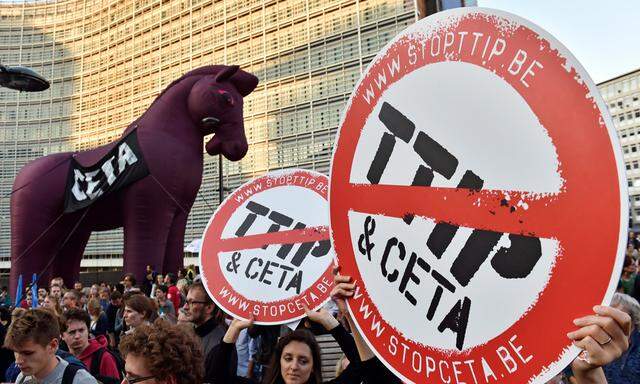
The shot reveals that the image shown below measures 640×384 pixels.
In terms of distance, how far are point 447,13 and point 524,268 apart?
0.54 m

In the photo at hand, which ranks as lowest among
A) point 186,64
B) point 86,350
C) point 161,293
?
point 86,350

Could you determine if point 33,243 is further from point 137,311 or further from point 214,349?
point 214,349

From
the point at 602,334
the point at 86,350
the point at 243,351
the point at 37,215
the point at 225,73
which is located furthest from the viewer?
the point at 37,215

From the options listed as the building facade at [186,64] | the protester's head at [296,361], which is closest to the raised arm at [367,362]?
the protester's head at [296,361]

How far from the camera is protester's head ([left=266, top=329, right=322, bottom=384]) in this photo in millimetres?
1976

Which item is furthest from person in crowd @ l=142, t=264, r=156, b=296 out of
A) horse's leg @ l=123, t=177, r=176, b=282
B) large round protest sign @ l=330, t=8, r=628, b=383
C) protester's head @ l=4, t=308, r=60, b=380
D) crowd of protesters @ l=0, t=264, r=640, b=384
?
large round protest sign @ l=330, t=8, r=628, b=383

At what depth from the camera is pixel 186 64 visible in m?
22.9

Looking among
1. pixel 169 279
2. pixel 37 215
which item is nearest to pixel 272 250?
pixel 169 279

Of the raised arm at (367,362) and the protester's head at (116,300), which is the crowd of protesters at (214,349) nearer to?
the raised arm at (367,362)

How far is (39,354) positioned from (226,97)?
598cm

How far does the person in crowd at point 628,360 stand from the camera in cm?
232

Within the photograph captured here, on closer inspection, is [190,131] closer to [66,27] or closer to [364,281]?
[364,281]

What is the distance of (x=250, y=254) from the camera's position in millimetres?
2467

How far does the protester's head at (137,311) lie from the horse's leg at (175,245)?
4.71 m
